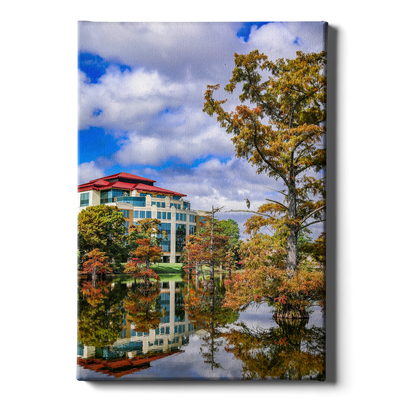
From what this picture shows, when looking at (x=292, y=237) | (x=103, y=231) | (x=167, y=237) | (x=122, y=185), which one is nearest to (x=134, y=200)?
(x=122, y=185)

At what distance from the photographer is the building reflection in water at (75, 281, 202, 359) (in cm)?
387

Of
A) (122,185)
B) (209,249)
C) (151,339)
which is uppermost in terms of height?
(122,185)

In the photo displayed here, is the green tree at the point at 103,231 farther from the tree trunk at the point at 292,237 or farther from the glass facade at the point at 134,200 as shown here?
the tree trunk at the point at 292,237

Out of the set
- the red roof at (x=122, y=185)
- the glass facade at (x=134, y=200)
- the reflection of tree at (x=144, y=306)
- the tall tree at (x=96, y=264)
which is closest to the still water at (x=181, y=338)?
the reflection of tree at (x=144, y=306)

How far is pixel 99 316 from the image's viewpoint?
3.98 m

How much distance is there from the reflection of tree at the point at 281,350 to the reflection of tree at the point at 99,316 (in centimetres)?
144

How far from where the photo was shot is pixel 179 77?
4074mm

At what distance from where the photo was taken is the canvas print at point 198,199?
3934 mm

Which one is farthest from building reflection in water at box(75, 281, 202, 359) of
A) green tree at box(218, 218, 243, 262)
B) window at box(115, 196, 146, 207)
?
window at box(115, 196, 146, 207)

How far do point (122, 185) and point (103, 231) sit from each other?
0.65m

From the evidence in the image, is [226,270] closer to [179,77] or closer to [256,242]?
[256,242]

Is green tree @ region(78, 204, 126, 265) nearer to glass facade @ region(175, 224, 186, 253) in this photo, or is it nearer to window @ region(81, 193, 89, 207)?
window @ region(81, 193, 89, 207)

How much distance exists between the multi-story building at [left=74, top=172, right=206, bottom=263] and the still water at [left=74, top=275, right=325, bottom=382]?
70 centimetres

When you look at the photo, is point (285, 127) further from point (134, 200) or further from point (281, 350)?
point (281, 350)
